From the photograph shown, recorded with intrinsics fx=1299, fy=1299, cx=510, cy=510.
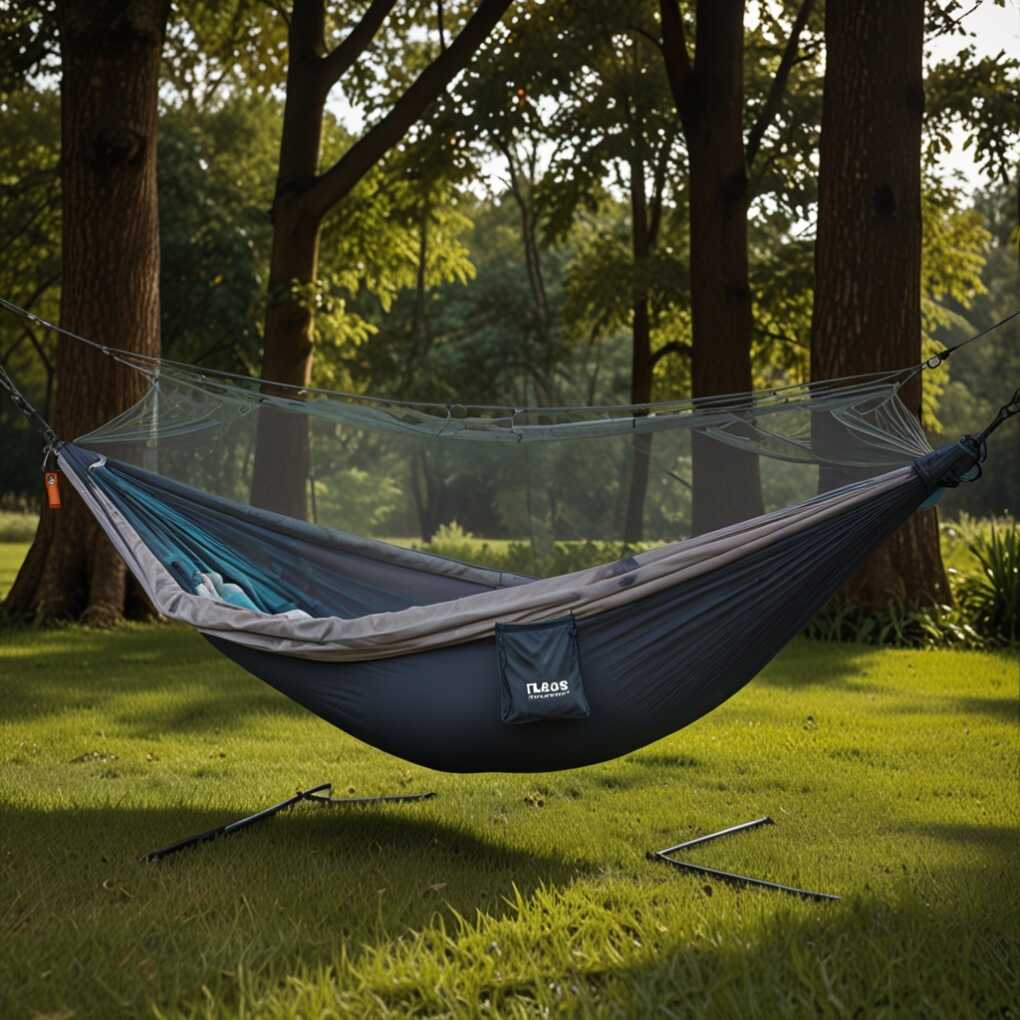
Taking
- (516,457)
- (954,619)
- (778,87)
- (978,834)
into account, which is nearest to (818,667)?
(954,619)

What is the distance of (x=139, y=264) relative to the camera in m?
6.50

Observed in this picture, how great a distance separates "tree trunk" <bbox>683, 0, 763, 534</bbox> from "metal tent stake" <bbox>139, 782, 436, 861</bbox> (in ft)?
14.6

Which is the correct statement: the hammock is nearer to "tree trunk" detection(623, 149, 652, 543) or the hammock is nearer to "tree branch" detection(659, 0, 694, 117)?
"tree branch" detection(659, 0, 694, 117)

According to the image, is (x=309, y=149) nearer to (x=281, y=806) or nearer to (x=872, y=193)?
(x=872, y=193)

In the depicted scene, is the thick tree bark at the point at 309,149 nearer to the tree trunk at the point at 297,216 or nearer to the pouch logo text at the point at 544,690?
the tree trunk at the point at 297,216

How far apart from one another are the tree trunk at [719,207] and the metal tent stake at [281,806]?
14.6 ft

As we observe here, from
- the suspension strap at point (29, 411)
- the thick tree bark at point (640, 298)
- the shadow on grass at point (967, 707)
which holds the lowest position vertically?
the shadow on grass at point (967, 707)

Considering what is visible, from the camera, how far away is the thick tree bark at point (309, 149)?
23.4 feet

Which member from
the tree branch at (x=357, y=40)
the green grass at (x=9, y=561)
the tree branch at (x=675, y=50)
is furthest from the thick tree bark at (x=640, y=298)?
the green grass at (x=9, y=561)

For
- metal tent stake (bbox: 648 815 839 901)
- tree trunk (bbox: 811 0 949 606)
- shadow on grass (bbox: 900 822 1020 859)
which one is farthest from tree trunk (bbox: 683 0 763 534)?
metal tent stake (bbox: 648 815 839 901)

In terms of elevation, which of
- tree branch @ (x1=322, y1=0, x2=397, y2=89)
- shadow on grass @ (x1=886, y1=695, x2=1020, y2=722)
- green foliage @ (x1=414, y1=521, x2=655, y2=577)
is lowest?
shadow on grass @ (x1=886, y1=695, x2=1020, y2=722)

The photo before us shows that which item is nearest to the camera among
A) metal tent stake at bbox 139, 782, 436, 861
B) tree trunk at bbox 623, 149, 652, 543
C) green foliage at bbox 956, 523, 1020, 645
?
metal tent stake at bbox 139, 782, 436, 861

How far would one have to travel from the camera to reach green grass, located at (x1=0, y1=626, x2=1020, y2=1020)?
204cm

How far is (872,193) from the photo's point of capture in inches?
251
